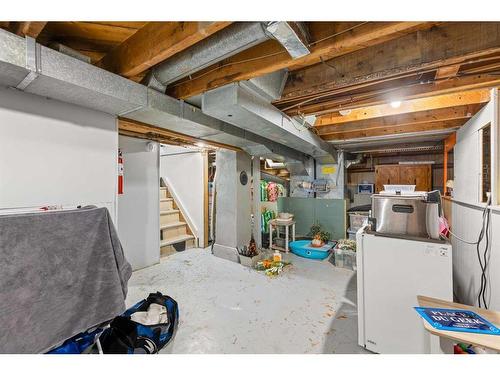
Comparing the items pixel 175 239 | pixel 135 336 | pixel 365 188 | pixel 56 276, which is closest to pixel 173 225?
pixel 175 239

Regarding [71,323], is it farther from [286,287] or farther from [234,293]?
[286,287]

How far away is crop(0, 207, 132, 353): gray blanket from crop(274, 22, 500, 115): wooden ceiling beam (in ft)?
6.27

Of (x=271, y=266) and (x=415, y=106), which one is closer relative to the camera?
(x=415, y=106)

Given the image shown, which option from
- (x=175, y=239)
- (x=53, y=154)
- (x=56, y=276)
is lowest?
(x=175, y=239)

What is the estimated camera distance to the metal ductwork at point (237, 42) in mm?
1080

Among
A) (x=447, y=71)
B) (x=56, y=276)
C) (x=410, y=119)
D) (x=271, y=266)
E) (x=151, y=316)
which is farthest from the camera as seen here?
(x=271, y=266)

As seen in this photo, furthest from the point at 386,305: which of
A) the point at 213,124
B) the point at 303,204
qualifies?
the point at 303,204

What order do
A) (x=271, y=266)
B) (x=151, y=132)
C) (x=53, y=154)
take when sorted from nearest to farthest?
(x=53, y=154) → (x=151, y=132) → (x=271, y=266)

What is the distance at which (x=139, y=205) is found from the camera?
339 centimetres

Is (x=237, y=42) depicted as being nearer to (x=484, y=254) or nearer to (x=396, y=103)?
(x=396, y=103)

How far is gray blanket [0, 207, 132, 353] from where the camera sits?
111cm

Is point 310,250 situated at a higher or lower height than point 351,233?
lower

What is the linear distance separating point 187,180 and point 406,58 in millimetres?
4139

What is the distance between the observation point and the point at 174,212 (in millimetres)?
4586
